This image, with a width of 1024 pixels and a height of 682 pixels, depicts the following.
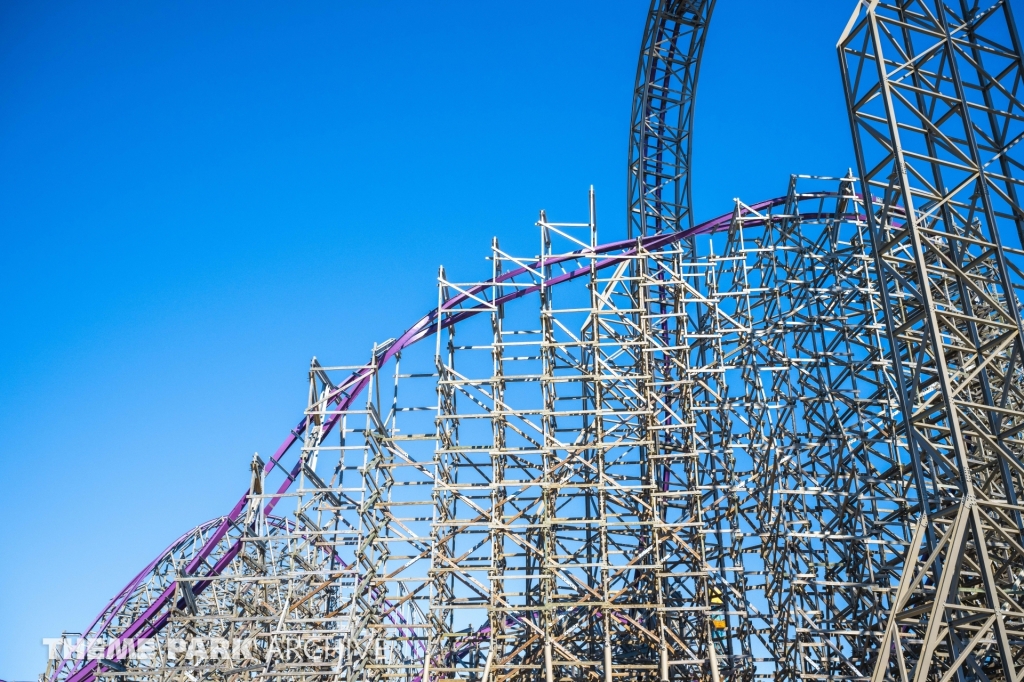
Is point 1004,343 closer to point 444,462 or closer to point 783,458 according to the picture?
point 783,458

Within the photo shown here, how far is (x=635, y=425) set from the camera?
65.3ft

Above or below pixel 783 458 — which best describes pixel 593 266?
above

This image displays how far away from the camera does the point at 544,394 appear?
19.4 metres

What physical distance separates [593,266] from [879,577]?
7.13m

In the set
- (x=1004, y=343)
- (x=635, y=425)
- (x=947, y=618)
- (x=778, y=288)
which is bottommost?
(x=947, y=618)

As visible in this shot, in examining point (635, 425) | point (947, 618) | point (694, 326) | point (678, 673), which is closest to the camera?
point (947, 618)

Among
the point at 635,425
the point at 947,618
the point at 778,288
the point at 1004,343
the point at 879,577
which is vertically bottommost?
the point at 947,618

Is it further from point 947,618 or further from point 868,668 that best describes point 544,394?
point 947,618

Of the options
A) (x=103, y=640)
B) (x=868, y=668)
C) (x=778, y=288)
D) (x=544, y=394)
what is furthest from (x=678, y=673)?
(x=103, y=640)

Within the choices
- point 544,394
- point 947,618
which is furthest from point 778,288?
point 947,618

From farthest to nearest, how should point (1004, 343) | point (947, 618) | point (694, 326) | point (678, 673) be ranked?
point (694, 326) → point (678, 673) → point (1004, 343) → point (947, 618)

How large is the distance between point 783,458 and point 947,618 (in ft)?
23.6

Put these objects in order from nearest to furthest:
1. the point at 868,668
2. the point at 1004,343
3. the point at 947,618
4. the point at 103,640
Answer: the point at 947,618
the point at 1004,343
the point at 868,668
the point at 103,640

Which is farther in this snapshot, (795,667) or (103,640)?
(103,640)
